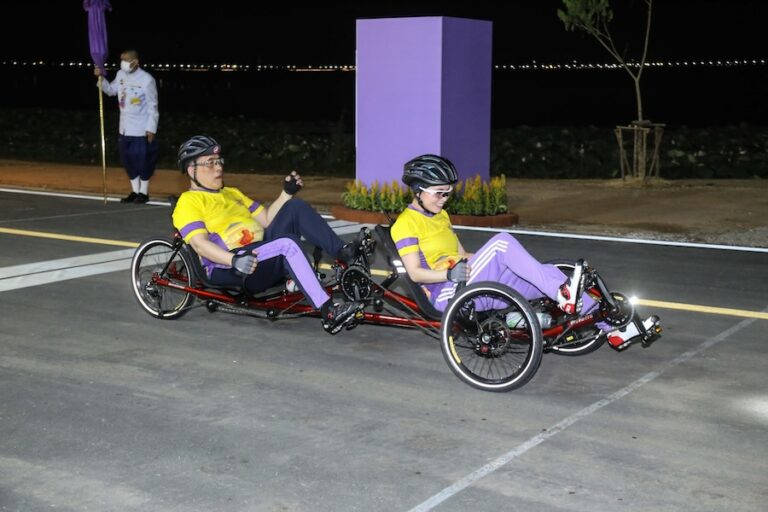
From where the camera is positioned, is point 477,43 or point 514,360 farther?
point 477,43

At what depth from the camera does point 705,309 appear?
30.9 feet

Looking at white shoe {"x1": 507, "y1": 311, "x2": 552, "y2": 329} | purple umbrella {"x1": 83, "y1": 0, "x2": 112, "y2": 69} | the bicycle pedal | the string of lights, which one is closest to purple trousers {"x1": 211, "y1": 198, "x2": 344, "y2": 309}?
white shoe {"x1": 507, "y1": 311, "x2": 552, "y2": 329}

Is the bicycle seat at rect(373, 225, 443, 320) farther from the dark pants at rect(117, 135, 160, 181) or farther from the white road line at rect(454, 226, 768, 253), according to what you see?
the dark pants at rect(117, 135, 160, 181)

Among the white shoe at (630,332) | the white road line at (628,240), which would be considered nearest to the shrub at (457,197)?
the white road line at (628,240)

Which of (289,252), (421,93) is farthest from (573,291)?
(421,93)

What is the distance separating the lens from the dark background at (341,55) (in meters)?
33.3

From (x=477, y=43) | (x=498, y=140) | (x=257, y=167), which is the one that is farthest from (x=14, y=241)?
(x=498, y=140)

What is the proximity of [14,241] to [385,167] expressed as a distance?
4.44 metres

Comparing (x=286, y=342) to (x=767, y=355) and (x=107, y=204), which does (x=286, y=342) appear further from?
(x=107, y=204)

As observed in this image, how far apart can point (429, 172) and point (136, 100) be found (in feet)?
30.5

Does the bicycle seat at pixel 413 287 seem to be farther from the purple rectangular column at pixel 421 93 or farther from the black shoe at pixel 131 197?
the black shoe at pixel 131 197

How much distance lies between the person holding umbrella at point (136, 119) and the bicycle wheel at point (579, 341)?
30.7 feet

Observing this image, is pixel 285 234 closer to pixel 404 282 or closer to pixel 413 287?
pixel 404 282

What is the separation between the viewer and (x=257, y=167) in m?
23.3
